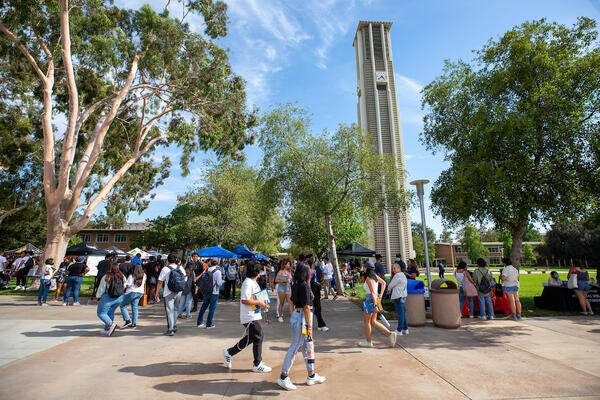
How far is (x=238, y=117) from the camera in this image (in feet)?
64.4

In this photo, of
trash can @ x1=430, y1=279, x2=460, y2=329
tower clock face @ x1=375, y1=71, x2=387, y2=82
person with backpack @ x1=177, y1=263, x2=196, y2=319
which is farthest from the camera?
tower clock face @ x1=375, y1=71, x2=387, y2=82

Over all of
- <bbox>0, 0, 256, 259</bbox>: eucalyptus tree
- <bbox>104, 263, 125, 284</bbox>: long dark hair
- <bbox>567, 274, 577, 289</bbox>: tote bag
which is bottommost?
<bbox>567, 274, 577, 289</bbox>: tote bag

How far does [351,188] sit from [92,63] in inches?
665

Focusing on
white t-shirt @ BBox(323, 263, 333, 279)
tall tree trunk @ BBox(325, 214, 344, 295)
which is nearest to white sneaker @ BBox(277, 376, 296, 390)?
white t-shirt @ BBox(323, 263, 333, 279)

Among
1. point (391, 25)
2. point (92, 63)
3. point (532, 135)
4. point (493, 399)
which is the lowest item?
point (493, 399)

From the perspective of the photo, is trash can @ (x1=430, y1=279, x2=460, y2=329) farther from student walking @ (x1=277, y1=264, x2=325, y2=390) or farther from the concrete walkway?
student walking @ (x1=277, y1=264, x2=325, y2=390)

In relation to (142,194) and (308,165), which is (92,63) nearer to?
(142,194)

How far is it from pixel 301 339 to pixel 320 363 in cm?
128

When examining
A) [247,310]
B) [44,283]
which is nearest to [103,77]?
[44,283]

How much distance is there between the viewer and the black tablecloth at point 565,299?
10.8m

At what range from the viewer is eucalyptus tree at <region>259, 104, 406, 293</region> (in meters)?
16.5

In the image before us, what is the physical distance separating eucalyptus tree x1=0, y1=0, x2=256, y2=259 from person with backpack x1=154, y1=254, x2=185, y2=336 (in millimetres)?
12218

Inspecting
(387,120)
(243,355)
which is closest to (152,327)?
(243,355)

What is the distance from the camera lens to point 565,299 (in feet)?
36.1
